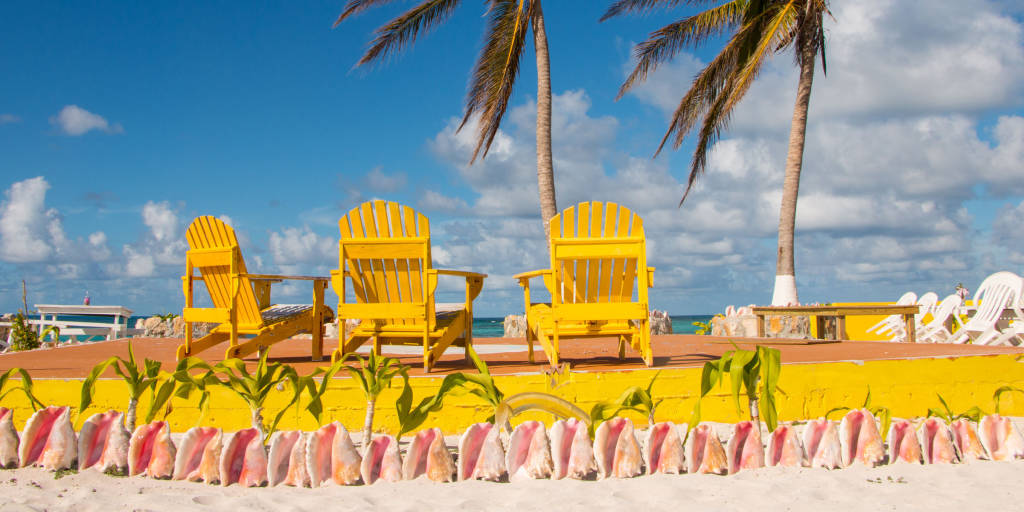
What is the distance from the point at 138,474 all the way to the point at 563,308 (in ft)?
7.10

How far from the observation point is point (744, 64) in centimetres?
1138

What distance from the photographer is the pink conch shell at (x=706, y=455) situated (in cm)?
215

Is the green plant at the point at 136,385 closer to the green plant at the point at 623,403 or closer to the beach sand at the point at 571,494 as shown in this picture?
the beach sand at the point at 571,494

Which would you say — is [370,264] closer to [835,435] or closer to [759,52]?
[835,435]

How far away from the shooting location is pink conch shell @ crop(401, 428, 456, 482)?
2.09m

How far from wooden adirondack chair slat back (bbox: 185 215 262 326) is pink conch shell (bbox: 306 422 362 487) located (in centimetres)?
242

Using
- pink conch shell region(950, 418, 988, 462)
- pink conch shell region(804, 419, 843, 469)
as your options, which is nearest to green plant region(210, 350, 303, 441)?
pink conch shell region(804, 419, 843, 469)

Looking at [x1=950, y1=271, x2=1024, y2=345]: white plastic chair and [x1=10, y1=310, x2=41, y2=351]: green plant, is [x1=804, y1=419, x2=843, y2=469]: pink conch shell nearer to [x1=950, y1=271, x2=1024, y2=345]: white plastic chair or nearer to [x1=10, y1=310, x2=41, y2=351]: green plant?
[x1=950, y1=271, x2=1024, y2=345]: white plastic chair

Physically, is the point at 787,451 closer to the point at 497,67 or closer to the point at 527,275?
the point at 527,275

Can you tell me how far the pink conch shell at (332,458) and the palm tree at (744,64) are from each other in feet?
29.6

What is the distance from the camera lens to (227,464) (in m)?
2.07

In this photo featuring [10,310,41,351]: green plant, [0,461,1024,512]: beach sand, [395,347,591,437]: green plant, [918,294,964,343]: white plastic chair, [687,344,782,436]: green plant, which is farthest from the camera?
[10,310,41,351]: green plant

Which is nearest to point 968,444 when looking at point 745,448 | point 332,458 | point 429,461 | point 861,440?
point 861,440

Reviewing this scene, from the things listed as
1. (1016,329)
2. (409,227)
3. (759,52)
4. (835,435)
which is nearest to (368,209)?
(409,227)
